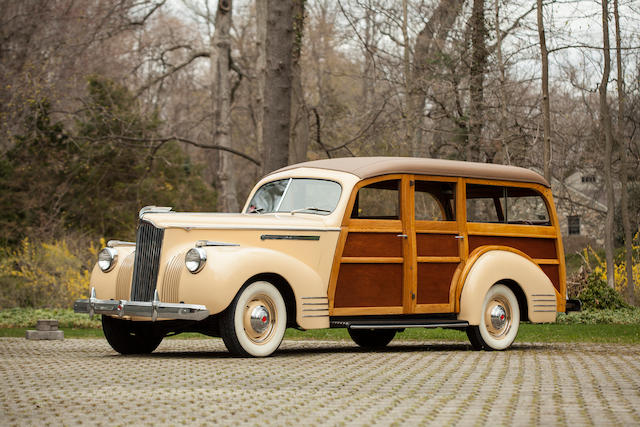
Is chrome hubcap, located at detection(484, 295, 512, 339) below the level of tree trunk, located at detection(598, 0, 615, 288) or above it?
below

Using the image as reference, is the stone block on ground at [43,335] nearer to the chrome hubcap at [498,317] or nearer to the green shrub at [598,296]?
the chrome hubcap at [498,317]

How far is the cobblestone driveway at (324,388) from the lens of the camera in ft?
17.3

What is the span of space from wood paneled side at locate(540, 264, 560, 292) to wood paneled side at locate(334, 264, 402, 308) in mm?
2366

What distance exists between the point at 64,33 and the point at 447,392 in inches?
906

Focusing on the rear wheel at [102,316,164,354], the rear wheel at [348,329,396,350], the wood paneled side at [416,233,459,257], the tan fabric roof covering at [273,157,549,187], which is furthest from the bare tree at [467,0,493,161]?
the rear wheel at [102,316,164,354]

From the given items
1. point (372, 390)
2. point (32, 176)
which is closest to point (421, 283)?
point (372, 390)

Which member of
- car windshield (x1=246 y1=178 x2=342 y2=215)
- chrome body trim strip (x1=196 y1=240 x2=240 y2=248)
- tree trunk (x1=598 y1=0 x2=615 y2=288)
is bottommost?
chrome body trim strip (x1=196 y1=240 x2=240 y2=248)

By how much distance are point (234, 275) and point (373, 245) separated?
1950 mm

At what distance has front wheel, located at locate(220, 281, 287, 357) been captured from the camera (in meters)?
8.76

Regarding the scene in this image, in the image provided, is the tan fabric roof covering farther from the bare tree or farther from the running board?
the bare tree

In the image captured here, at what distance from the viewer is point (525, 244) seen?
37.0 feet

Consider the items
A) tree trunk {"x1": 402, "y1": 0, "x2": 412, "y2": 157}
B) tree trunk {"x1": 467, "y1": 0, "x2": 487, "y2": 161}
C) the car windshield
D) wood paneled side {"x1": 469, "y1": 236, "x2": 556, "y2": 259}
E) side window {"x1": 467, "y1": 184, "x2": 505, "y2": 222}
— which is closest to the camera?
the car windshield

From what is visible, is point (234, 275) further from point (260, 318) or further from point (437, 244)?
point (437, 244)

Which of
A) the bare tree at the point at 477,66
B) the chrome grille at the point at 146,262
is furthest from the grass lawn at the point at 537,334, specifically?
the bare tree at the point at 477,66
